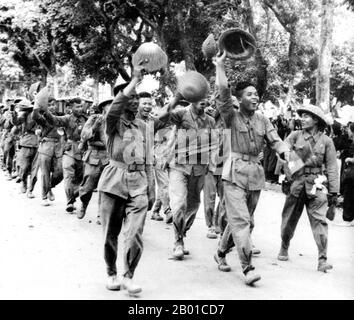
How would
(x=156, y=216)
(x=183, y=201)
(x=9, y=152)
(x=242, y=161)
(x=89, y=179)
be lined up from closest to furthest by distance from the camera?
(x=242, y=161), (x=183, y=201), (x=89, y=179), (x=156, y=216), (x=9, y=152)

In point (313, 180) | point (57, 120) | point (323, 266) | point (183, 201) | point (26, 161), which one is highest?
point (57, 120)

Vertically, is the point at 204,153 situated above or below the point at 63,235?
above

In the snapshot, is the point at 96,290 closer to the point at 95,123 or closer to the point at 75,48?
the point at 95,123

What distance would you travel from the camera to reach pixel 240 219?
5980mm

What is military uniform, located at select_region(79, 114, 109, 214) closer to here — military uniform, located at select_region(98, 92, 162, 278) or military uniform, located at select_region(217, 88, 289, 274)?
military uniform, located at select_region(217, 88, 289, 274)

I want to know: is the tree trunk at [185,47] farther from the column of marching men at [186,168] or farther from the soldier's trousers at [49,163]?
the column of marching men at [186,168]

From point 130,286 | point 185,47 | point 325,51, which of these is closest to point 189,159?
point 130,286

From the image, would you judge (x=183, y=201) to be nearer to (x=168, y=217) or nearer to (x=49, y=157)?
(x=168, y=217)

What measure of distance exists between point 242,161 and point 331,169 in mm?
1234

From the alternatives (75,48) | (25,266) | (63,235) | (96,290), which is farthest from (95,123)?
(75,48)

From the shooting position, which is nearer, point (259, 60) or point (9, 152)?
point (9, 152)

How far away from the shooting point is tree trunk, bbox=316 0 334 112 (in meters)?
13.2
